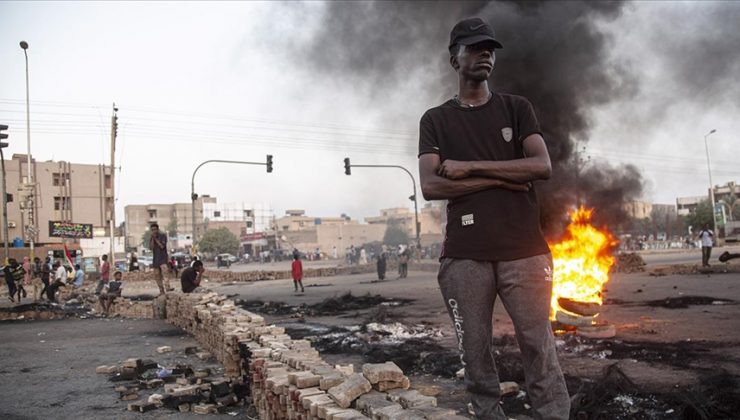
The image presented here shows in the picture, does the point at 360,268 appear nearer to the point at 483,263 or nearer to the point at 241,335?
the point at 241,335

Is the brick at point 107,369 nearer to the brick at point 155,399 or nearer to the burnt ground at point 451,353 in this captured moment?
the burnt ground at point 451,353

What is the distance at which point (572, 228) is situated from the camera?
12.1 m

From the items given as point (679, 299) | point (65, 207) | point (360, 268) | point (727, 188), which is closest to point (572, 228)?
point (679, 299)

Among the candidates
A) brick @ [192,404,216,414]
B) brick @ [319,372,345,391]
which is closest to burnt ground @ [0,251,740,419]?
brick @ [192,404,216,414]

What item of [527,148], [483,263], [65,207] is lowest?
[483,263]

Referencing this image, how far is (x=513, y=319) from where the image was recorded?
210 cm

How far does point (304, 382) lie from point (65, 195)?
2346 inches

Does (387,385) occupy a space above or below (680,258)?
above

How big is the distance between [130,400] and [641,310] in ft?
32.6

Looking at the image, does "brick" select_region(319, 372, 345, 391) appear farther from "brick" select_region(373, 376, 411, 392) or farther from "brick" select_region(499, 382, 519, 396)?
"brick" select_region(499, 382, 519, 396)

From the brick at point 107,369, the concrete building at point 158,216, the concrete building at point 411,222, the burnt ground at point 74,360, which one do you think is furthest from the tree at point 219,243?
the brick at point 107,369

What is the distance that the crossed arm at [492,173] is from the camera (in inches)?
82.7

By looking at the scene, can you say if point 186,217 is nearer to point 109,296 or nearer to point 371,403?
point 109,296

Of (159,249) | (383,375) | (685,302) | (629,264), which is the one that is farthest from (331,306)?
(629,264)
